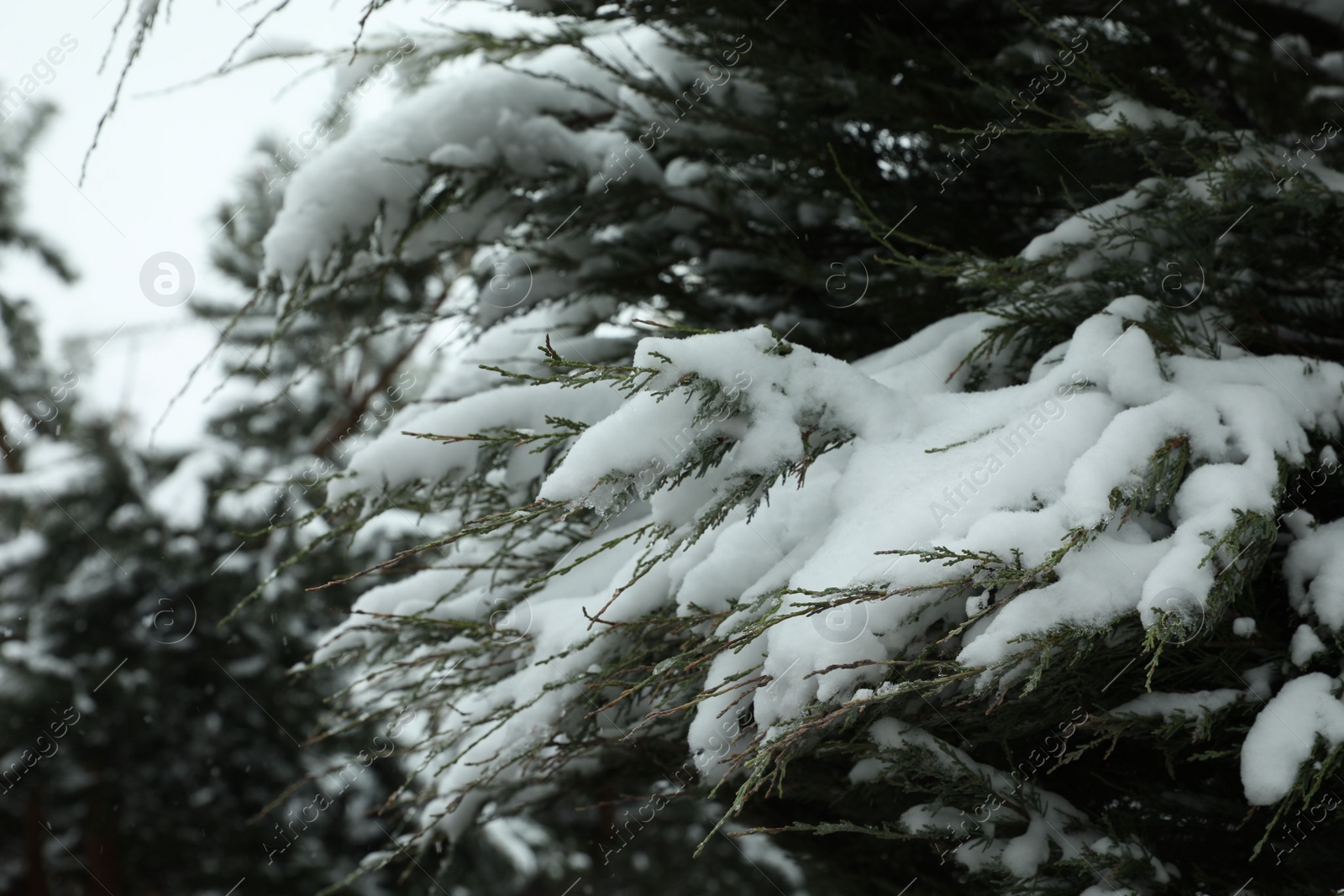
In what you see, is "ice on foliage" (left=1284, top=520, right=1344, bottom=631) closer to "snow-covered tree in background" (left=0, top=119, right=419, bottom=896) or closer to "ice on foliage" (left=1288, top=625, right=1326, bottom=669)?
"ice on foliage" (left=1288, top=625, right=1326, bottom=669)

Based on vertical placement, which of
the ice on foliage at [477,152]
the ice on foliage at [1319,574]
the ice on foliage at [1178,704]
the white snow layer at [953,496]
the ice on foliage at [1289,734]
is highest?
the ice on foliage at [477,152]

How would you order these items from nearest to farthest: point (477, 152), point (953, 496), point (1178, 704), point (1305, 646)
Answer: point (953, 496) → point (1305, 646) → point (1178, 704) → point (477, 152)

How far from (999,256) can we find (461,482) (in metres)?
1.99

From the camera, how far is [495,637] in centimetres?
231

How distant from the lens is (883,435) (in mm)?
1802

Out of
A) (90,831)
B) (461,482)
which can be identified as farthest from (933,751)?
(90,831)

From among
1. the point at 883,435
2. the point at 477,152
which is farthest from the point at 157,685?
the point at 883,435

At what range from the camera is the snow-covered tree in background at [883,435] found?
1.57 m

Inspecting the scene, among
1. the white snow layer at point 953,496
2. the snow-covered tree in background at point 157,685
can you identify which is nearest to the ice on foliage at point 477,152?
the white snow layer at point 953,496

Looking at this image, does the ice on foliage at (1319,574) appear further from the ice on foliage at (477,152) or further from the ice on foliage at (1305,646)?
the ice on foliage at (477,152)

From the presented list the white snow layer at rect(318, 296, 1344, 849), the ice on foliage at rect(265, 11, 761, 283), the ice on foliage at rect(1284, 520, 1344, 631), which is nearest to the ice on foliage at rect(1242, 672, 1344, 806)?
the white snow layer at rect(318, 296, 1344, 849)

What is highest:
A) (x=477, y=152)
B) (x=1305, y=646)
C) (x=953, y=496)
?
(x=477, y=152)

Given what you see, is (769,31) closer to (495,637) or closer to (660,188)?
(660,188)

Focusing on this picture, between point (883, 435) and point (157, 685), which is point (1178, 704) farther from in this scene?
point (157, 685)
